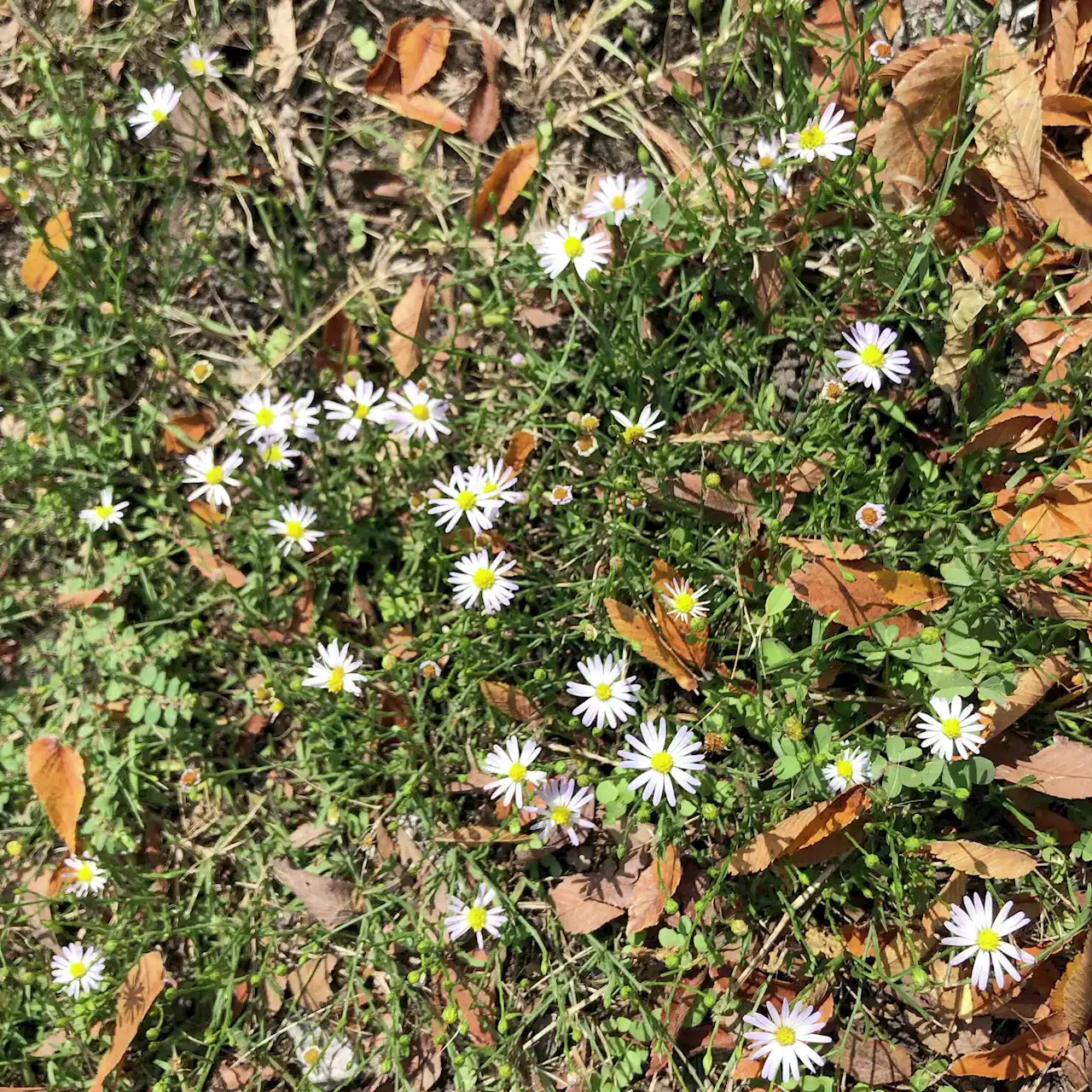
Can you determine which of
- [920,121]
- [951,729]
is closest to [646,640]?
[951,729]

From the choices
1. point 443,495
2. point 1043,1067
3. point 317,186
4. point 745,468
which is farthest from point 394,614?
point 1043,1067

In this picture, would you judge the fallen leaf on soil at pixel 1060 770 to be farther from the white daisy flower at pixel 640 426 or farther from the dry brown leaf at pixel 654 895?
the white daisy flower at pixel 640 426

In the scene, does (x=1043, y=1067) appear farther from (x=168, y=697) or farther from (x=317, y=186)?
(x=317, y=186)

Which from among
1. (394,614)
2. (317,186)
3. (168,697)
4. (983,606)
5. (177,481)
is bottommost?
(168,697)

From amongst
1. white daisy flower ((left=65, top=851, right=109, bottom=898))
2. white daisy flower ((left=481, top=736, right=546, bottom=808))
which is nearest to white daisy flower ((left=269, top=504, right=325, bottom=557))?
white daisy flower ((left=481, top=736, right=546, bottom=808))

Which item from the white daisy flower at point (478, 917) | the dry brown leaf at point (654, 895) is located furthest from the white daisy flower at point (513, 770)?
the dry brown leaf at point (654, 895)

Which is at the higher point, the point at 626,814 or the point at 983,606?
the point at 983,606
